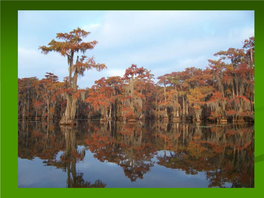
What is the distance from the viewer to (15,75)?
2.99 metres

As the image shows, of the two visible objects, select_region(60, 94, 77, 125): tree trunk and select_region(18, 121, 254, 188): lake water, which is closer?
select_region(18, 121, 254, 188): lake water

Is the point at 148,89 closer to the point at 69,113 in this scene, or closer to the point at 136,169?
the point at 69,113

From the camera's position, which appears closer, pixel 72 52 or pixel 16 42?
pixel 16 42

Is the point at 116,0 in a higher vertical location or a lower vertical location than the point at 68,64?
lower

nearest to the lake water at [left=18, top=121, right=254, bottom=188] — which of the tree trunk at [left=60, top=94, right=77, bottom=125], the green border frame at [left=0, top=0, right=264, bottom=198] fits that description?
the green border frame at [left=0, top=0, right=264, bottom=198]

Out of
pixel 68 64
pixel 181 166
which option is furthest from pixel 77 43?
pixel 181 166

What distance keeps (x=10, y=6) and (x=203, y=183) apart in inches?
171

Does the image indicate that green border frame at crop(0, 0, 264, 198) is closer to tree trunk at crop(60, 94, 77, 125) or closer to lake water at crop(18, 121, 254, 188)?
lake water at crop(18, 121, 254, 188)

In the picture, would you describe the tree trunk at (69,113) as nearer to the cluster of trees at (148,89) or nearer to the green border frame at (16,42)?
the cluster of trees at (148,89)

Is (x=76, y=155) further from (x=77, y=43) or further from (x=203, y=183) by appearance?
(x=77, y=43)

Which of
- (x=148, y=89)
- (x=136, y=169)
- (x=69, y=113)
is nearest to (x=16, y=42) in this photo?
(x=136, y=169)

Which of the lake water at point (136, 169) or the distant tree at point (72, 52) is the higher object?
the distant tree at point (72, 52)

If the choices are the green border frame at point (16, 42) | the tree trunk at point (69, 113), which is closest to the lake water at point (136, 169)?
the green border frame at point (16, 42)

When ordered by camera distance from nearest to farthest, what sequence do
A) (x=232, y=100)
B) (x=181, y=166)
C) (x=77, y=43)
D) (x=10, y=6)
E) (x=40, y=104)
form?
1. (x=10, y=6)
2. (x=181, y=166)
3. (x=77, y=43)
4. (x=232, y=100)
5. (x=40, y=104)
